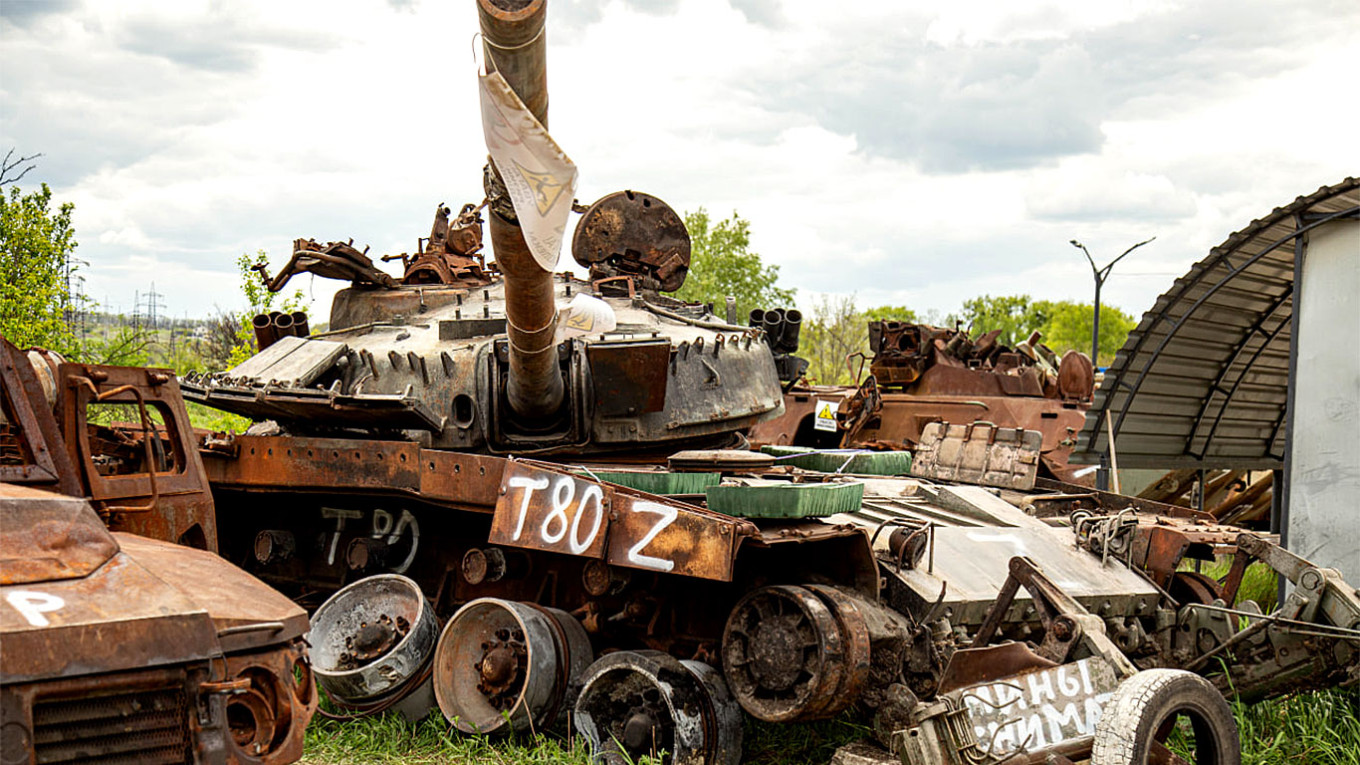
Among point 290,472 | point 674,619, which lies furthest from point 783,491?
point 290,472

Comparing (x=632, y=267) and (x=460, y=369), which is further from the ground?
(x=632, y=267)

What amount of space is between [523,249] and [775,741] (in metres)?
3.05

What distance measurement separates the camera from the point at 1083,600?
6633 millimetres

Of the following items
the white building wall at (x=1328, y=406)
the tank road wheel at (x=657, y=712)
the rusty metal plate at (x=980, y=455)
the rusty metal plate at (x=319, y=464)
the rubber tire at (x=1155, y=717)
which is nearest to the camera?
the rubber tire at (x=1155, y=717)

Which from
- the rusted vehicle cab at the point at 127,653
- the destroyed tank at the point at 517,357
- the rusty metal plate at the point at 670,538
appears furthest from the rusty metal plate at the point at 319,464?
the rusted vehicle cab at the point at 127,653

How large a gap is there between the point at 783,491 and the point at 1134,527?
2.67 m

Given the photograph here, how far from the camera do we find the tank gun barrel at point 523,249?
443 centimetres

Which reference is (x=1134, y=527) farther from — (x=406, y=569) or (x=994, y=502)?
(x=406, y=569)

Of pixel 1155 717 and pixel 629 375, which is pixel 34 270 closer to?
→ pixel 629 375

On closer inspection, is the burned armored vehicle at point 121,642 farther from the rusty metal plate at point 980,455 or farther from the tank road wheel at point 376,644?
the rusty metal plate at point 980,455

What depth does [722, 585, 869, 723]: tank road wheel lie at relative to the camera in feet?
17.9

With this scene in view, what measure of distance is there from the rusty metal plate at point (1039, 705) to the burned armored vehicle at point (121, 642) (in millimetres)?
2618

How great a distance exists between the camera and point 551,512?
6281 mm

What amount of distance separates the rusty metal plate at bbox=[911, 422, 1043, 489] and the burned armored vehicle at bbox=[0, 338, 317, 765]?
565 centimetres
